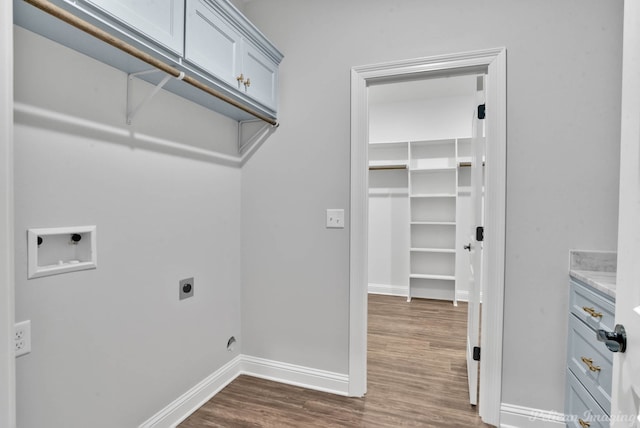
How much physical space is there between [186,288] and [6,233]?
117 cm

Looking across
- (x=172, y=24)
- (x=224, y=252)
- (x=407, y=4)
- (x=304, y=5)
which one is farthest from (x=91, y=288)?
(x=407, y=4)

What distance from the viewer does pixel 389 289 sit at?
4.63 meters

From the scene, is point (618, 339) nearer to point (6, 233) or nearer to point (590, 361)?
point (590, 361)

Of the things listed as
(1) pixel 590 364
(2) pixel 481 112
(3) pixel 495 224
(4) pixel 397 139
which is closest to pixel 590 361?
(1) pixel 590 364

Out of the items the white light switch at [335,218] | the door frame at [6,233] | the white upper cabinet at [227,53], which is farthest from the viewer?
the white light switch at [335,218]

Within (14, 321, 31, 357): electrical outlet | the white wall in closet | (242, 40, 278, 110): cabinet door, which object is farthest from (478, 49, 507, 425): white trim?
the white wall in closet

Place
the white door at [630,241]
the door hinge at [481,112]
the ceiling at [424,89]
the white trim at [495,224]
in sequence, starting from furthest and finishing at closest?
the ceiling at [424,89] < the door hinge at [481,112] < the white trim at [495,224] < the white door at [630,241]

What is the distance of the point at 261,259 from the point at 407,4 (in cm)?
193

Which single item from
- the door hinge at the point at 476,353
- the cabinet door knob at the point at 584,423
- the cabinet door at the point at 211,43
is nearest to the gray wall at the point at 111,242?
the cabinet door at the point at 211,43

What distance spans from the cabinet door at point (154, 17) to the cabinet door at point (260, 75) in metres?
0.51

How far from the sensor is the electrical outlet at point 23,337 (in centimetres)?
112

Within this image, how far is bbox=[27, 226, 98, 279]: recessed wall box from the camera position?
118 centimetres

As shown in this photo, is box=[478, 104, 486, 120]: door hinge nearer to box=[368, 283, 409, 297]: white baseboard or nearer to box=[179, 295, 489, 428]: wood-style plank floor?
box=[179, 295, 489, 428]: wood-style plank floor

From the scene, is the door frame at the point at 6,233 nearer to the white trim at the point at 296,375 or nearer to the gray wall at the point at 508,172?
the gray wall at the point at 508,172
